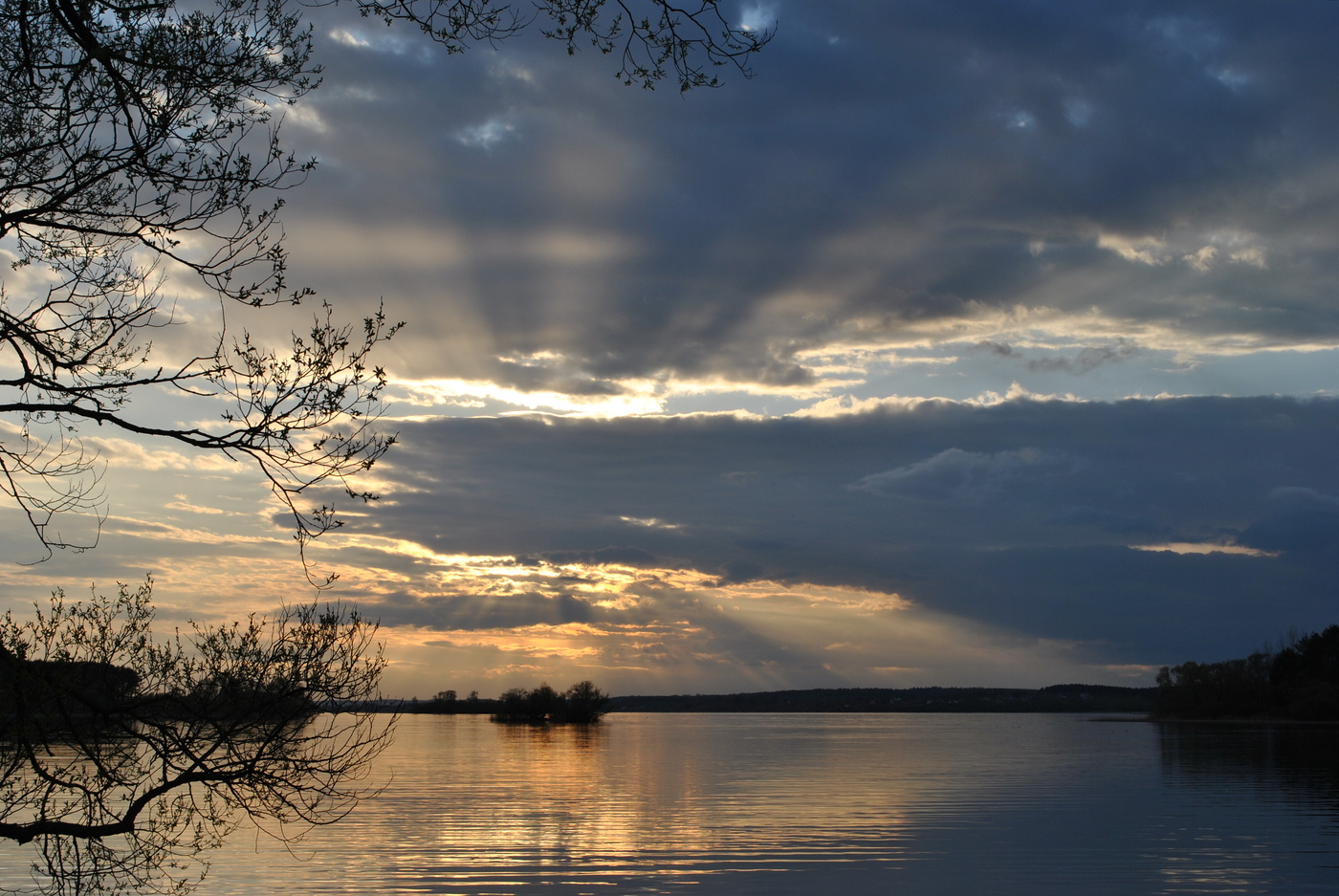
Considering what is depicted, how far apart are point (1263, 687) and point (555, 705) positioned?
111 meters

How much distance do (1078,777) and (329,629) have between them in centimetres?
5691

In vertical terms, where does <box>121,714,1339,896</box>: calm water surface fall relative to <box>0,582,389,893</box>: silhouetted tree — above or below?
below

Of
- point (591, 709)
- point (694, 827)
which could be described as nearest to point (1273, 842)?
point (694, 827)

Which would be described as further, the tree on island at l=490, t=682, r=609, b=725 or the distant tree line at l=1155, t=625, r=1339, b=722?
the tree on island at l=490, t=682, r=609, b=725

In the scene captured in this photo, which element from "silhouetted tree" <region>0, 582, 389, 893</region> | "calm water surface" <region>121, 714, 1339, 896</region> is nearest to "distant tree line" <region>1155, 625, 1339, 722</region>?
"calm water surface" <region>121, 714, 1339, 896</region>

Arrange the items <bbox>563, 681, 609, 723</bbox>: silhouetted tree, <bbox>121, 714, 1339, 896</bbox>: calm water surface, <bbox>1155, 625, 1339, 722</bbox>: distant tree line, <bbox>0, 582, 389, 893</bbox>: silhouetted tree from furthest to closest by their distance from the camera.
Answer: <bbox>563, 681, 609, 723</bbox>: silhouetted tree, <bbox>1155, 625, 1339, 722</bbox>: distant tree line, <bbox>121, 714, 1339, 896</bbox>: calm water surface, <bbox>0, 582, 389, 893</bbox>: silhouetted tree

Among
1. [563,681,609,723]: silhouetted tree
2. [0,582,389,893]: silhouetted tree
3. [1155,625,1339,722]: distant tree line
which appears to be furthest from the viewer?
[563,681,609,723]: silhouetted tree

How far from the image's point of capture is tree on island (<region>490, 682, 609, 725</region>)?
173000 millimetres

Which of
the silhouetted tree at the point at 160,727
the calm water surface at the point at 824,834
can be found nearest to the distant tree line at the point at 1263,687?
the calm water surface at the point at 824,834

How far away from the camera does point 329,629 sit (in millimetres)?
11539

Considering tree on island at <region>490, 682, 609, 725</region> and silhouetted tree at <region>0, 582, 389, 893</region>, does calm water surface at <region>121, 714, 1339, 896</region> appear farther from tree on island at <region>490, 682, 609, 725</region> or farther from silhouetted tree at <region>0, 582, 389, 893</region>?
tree on island at <region>490, 682, 609, 725</region>

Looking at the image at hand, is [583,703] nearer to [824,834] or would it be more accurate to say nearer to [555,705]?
[555,705]

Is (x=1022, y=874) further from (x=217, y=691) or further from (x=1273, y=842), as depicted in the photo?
(x=217, y=691)

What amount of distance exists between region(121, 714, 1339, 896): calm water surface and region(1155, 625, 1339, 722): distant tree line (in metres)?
73.0
